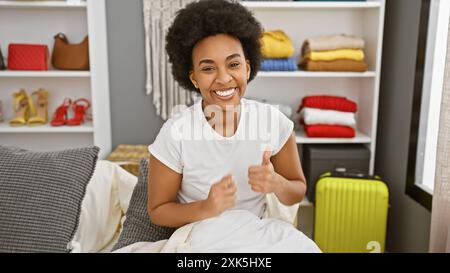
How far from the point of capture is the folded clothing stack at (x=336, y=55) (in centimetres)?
210

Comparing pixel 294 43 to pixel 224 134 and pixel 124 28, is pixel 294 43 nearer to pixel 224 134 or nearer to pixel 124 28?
pixel 124 28

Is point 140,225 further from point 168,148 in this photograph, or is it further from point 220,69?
point 220,69

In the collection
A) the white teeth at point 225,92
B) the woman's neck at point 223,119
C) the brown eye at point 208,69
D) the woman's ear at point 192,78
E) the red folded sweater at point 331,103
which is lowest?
the red folded sweater at point 331,103

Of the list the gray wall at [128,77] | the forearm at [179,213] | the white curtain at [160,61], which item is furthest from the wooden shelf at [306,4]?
the forearm at [179,213]

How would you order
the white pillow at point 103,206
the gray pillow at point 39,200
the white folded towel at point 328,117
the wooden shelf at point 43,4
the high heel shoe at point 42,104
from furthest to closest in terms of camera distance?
the high heel shoe at point 42,104
the white folded towel at point 328,117
the wooden shelf at point 43,4
the white pillow at point 103,206
the gray pillow at point 39,200

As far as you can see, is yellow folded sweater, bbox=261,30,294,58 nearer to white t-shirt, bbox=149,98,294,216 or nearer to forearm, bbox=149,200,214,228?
white t-shirt, bbox=149,98,294,216

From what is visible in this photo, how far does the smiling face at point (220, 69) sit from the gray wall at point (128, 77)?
4.78ft

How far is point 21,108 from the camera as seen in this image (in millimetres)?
2229

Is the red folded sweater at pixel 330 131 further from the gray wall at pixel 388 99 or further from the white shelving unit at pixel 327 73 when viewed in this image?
the gray wall at pixel 388 99

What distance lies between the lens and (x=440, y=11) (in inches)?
67.4

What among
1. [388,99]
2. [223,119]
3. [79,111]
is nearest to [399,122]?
[388,99]

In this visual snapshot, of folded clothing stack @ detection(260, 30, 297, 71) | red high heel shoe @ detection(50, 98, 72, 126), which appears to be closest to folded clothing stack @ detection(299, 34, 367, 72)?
folded clothing stack @ detection(260, 30, 297, 71)

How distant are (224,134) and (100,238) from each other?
0.57m

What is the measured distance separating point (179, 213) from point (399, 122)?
4.75 feet
